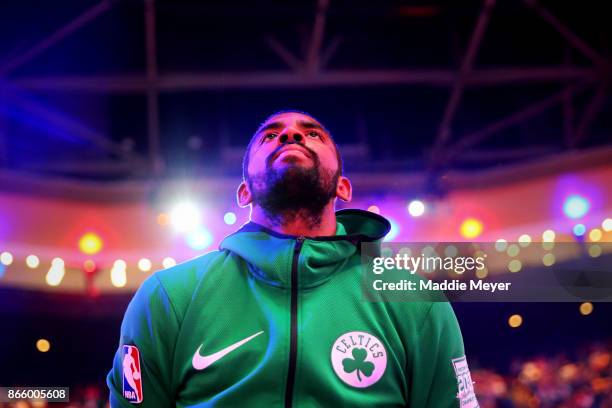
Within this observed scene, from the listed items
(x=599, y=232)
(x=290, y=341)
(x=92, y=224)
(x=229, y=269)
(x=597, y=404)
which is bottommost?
(x=290, y=341)

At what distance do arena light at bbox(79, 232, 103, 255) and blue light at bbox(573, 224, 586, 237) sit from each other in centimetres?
507

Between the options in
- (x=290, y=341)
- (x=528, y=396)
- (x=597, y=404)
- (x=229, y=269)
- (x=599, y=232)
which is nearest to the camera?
(x=290, y=341)

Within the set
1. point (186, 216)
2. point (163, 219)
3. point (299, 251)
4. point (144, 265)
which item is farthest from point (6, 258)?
point (299, 251)

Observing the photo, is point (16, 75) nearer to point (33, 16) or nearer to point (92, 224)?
point (33, 16)

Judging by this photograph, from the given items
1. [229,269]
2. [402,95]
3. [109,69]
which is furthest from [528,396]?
[229,269]

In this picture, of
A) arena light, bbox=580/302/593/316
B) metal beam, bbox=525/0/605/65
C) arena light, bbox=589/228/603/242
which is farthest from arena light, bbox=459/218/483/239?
arena light, bbox=580/302/593/316

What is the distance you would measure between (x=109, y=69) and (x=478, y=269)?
15.1 ft

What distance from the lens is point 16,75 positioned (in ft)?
17.9

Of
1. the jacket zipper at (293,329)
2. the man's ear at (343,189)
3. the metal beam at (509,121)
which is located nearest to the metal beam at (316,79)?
the metal beam at (509,121)

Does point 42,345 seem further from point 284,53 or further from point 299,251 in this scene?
point 299,251

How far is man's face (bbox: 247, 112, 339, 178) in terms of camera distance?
189 cm

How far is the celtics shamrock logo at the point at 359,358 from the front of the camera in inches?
63.5

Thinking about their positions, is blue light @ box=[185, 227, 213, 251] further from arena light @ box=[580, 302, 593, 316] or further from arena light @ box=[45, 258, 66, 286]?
arena light @ box=[580, 302, 593, 316]

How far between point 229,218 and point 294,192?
15.7 ft
